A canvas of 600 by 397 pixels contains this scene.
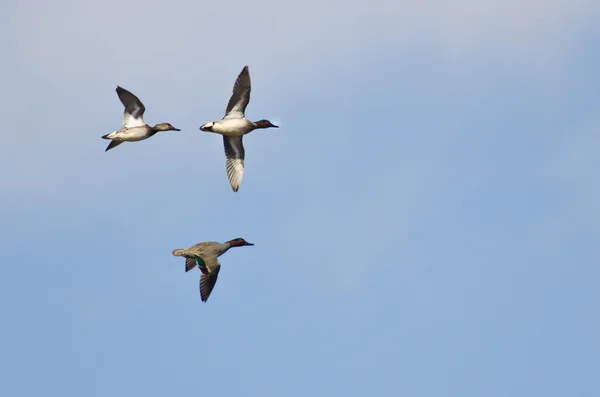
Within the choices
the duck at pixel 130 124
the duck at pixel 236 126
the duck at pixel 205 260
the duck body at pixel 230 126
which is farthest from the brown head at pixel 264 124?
the duck at pixel 205 260

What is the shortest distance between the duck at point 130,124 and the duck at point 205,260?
13.3 ft

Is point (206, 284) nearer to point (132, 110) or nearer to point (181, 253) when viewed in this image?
point (181, 253)

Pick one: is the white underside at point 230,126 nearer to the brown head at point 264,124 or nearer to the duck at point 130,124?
the brown head at point 264,124

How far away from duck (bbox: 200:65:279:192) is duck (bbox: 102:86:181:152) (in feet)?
6.74

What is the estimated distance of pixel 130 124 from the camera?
64.8 meters

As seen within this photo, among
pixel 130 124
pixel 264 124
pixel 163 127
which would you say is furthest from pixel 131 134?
pixel 264 124

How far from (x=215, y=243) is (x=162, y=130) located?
13.7ft

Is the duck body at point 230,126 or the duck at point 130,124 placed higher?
the duck body at point 230,126

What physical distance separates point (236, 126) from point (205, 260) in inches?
173

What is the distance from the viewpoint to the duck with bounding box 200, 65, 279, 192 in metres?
64.2

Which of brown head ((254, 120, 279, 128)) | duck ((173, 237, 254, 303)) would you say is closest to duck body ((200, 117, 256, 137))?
brown head ((254, 120, 279, 128))

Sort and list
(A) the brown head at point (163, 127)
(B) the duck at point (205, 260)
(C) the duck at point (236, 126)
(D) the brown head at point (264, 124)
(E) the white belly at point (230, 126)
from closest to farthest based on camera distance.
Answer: (B) the duck at point (205, 260)
(C) the duck at point (236, 126)
(E) the white belly at point (230, 126)
(A) the brown head at point (163, 127)
(D) the brown head at point (264, 124)

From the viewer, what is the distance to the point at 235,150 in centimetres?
6575

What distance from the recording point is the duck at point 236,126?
6419cm
